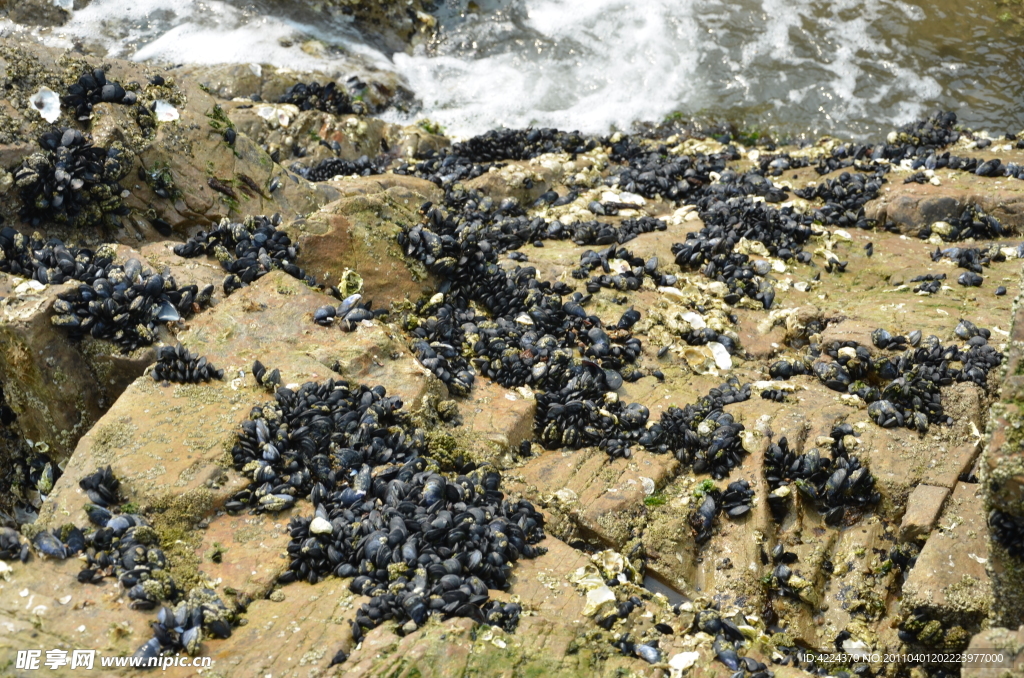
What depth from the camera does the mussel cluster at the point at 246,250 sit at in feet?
24.0

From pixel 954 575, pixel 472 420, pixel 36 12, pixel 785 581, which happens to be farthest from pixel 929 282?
pixel 36 12

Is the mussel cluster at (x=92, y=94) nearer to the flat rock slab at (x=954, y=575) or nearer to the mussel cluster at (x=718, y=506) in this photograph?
the mussel cluster at (x=718, y=506)

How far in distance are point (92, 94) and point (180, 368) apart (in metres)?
3.39

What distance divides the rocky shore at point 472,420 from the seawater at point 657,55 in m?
5.77

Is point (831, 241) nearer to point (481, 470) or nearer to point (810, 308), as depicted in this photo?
point (810, 308)

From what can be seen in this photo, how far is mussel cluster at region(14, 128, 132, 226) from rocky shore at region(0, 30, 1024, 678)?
3 centimetres

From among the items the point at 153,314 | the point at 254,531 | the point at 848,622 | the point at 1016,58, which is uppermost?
the point at 1016,58

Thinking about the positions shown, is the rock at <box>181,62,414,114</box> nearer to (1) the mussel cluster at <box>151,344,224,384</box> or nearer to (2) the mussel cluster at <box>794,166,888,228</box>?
(2) the mussel cluster at <box>794,166,888,228</box>

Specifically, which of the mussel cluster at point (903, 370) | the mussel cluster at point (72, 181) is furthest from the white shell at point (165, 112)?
the mussel cluster at point (903, 370)

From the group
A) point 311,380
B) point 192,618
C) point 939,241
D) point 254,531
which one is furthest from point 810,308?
point 192,618

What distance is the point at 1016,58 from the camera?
16.0 metres

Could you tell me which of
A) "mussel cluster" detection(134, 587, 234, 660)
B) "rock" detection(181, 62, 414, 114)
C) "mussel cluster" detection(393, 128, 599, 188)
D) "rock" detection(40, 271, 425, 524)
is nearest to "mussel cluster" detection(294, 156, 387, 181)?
"mussel cluster" detection(393, 128, 599, 188)

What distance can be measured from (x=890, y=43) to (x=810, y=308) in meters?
11.2

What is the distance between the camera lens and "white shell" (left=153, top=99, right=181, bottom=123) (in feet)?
26.5
